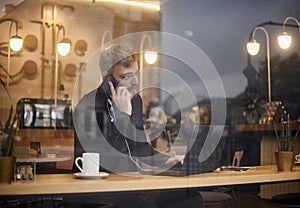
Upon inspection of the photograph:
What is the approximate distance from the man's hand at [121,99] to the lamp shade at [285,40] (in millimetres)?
2379

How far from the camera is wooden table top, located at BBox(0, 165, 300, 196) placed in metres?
1.64

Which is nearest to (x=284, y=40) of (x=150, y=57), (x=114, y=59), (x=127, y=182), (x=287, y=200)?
(x=150, y=57)

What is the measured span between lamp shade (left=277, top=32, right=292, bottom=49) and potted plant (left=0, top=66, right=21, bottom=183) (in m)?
3.01

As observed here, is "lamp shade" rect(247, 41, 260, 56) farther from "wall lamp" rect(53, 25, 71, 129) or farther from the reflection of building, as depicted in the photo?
"wall lamp" rect(53, 25, 71, 129)

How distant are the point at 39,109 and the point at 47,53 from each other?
0.94 meters

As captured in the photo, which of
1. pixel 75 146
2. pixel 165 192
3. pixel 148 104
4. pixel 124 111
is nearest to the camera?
pixel 165 192

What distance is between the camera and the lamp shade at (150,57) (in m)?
5.29

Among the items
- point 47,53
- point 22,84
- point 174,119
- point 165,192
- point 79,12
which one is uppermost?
point 79,12

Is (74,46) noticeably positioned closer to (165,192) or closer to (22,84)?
(22,84)

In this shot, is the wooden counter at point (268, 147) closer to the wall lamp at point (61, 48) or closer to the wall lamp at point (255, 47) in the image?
the wall lamp at point (255, 47)

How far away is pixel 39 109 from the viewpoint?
185 inches

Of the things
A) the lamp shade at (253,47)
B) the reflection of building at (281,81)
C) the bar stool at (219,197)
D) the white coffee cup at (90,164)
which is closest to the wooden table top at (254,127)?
the reflection of building at (281,81)

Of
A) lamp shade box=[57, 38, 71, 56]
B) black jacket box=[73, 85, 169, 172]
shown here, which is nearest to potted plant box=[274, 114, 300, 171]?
black jacket box=[73, 85, 169, 172]

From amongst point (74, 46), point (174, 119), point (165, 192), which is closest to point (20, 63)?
point (74, 46)
